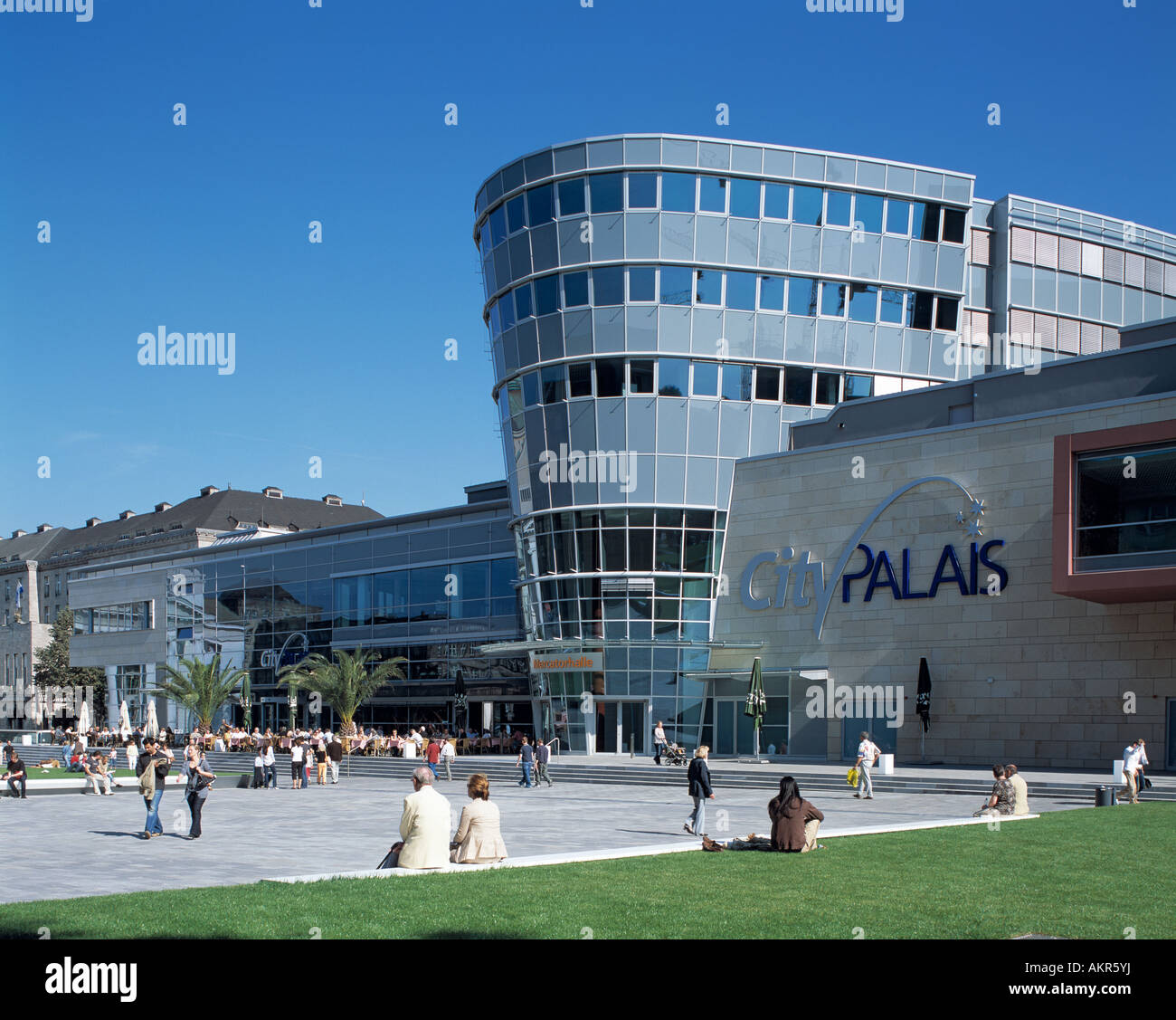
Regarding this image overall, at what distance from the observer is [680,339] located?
47938 mm

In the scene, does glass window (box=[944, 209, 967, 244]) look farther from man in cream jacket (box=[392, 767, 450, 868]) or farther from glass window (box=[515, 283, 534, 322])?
man in cream jacket (box=[392, 767, 450, 868])

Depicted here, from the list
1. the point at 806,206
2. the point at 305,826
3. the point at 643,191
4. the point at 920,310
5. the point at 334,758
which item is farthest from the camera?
the point at 920,310

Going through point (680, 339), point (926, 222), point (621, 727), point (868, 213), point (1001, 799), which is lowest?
point (621, 727)

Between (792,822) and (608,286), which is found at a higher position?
(608,286)

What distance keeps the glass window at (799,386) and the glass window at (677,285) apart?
16.2ft

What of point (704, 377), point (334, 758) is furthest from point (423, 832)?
point (704, 377)

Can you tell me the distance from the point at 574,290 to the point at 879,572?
52.6ft

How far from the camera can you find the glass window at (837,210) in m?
49.1

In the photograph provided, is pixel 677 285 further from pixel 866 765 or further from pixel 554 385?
pixel 866 765

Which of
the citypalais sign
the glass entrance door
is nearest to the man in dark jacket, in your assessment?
the citypalais sign

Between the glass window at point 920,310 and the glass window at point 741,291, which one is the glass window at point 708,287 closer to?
the glass window at point 741,291

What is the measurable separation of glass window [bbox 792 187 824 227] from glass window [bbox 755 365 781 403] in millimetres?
5839

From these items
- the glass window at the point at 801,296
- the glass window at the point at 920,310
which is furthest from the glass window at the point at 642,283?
the glass window at the point at 920,310
